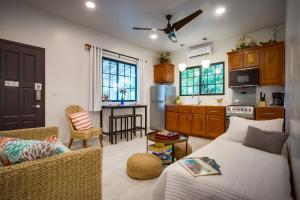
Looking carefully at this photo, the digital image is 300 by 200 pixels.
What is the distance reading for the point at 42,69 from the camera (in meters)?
3.17

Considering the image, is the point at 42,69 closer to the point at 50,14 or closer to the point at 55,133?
the point at 50,14

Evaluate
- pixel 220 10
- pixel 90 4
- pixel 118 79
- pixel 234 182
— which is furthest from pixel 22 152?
pixel 118 79

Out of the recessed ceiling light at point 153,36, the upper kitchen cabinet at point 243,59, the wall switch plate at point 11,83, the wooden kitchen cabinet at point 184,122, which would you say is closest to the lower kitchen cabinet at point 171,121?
the wooden kitchen cabinet at point 184,122

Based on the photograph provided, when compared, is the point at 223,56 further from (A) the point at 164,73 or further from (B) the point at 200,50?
(A) the point at 164,73

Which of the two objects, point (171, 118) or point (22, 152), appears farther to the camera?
point (171, 118)

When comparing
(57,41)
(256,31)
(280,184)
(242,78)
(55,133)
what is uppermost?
(256,31)

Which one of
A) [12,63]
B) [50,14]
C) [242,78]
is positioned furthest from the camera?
[242,78]

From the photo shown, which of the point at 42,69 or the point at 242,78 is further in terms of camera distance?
the point at 242,78

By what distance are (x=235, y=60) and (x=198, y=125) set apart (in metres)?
2.03

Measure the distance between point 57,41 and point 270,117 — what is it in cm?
500

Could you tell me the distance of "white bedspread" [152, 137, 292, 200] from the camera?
1041 mm

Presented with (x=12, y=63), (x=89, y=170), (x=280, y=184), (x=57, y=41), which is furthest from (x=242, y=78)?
(x=12, y=63)

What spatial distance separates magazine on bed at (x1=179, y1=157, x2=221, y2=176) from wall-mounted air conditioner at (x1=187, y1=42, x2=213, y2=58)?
13.6 ft

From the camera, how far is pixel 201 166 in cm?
136
